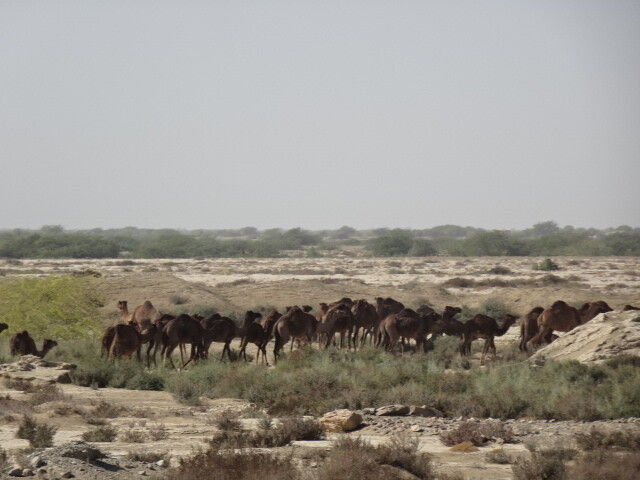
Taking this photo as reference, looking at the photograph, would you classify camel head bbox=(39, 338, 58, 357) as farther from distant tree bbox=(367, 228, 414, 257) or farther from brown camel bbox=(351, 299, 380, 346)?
distant tree bbox=(367, 228, 414, 257)

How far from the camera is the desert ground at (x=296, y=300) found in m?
11.6

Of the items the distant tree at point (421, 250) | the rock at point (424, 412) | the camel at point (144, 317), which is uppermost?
the distant tree at point (421, 250)

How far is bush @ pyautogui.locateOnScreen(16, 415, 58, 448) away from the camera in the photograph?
11062mm

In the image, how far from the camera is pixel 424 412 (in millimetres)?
13977

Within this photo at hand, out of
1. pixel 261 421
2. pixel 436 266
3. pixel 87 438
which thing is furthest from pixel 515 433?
pixel 436 266

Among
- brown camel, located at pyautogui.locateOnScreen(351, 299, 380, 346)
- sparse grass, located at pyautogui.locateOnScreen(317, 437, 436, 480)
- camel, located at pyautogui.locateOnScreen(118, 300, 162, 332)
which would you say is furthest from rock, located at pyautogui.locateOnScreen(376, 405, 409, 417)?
brown camel, located at pyautogui.locateOnScreen(351, 299, 380, 346)

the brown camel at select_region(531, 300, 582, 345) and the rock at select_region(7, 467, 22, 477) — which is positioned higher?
the brown camel at select_region(531, 300, 582, 345)

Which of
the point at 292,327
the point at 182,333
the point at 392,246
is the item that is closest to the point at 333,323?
the point at 292,327

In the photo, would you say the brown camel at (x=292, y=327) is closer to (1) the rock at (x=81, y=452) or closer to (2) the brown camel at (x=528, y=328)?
(2) the brown camel at (x=528, y=328)

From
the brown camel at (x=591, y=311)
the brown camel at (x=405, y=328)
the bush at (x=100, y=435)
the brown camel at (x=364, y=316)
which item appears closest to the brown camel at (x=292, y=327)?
the brown camel at (x=405, y=328)

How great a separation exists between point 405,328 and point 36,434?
12.8 metres

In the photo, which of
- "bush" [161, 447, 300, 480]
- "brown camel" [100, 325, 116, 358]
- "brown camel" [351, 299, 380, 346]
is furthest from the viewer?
"brown camel" [351, 299, 380, 346]

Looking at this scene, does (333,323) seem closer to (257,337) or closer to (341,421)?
(257,337)

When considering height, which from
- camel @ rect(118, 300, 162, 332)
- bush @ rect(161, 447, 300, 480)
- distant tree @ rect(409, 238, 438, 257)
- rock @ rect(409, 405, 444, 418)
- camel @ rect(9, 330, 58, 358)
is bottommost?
rock @ rect(409, 405, 444, 418)
